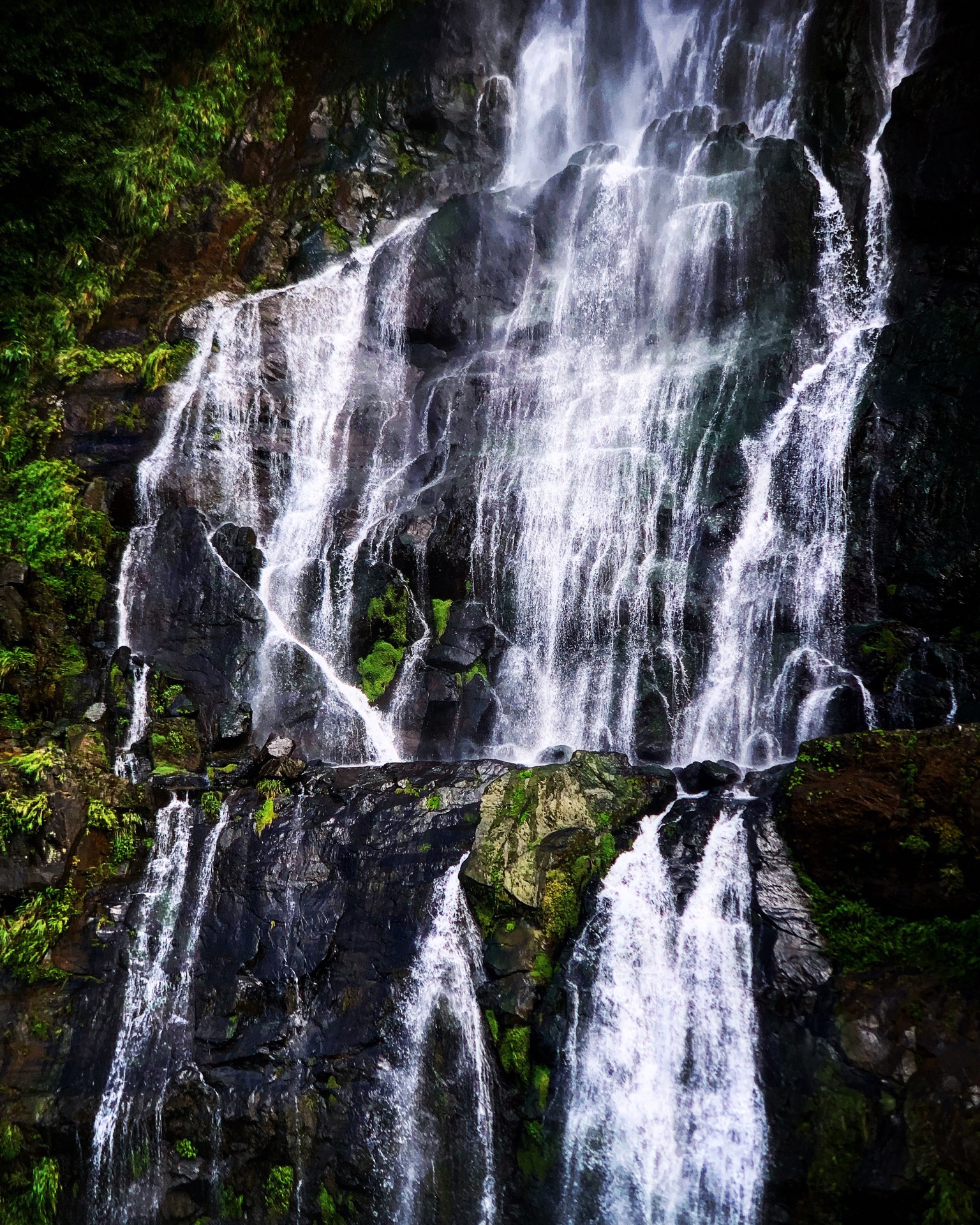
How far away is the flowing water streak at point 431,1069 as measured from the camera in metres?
7.56

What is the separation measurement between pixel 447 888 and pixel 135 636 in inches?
274

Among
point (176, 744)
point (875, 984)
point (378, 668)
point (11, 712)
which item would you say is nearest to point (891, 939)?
point (875, 984)

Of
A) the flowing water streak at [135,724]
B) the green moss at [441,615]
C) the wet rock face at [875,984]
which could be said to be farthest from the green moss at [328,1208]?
the green moss at [441,615]

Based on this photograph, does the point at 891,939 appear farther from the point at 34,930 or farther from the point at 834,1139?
the point at 34,930

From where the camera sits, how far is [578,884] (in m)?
8.26

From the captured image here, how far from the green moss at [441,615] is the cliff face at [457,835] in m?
0.06

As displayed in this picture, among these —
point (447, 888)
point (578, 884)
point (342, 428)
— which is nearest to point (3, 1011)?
point (447, 888)

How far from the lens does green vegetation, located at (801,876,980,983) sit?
6.59 meters

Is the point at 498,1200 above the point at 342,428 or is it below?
below

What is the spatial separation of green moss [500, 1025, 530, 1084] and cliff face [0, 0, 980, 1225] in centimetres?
2

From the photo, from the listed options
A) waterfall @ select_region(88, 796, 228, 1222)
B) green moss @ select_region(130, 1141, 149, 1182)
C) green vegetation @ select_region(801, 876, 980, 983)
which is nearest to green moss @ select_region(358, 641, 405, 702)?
waterfall @ select_region(88, 796, 228, 1222)

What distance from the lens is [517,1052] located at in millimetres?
7641

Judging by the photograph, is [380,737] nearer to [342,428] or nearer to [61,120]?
[342,428]

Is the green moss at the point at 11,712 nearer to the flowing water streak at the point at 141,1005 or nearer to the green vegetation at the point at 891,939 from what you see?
the flowing water streak at the point at 141,1005
